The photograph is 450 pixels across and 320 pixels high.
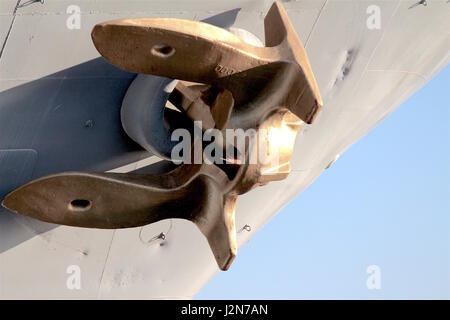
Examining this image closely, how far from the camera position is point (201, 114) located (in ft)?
18.7

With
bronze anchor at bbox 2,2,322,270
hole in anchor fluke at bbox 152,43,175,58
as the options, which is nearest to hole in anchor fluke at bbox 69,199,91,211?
bronze anchor at bbox 2,2,322,270

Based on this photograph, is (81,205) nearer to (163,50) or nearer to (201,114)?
(201,114)

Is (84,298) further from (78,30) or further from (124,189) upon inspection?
(78,30)

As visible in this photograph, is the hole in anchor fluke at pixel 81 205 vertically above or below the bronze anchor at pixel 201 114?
below

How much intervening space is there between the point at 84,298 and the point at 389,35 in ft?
8.64

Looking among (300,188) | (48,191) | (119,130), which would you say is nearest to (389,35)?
(300,188)

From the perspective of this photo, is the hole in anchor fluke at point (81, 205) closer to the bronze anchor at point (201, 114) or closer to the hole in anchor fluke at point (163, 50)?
the bronze anchor at point (201, 114)

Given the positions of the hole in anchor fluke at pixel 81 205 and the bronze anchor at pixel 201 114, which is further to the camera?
the hole in anchor fluke at pixel 81 205

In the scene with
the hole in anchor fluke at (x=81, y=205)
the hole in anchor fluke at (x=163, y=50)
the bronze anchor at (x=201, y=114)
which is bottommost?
the hole in anchor fluke at (x=81, y=205)

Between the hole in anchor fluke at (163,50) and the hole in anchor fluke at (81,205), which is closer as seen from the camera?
the hole in anchor fluke at (163,50)

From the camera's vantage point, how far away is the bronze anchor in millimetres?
4961

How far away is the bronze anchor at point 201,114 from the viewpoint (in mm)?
4961

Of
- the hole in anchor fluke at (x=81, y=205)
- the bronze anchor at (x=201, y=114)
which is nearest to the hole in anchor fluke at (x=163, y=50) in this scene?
the bronze anchor at (x=201, y=114)

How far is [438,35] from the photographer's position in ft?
22.6
